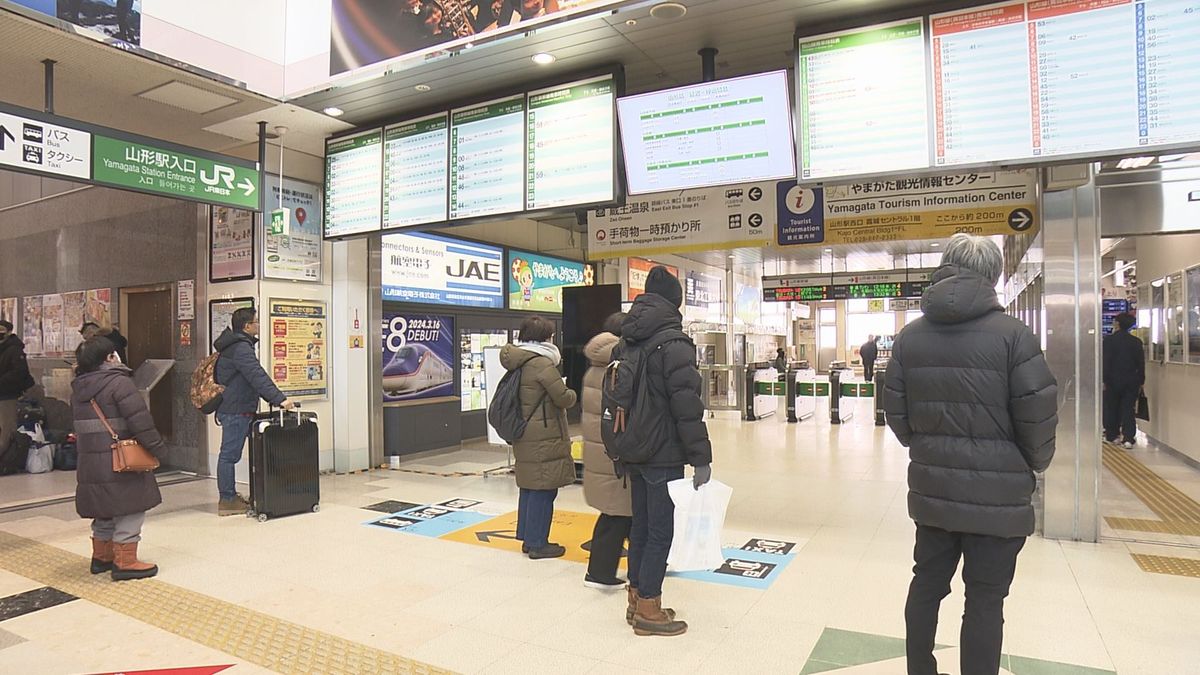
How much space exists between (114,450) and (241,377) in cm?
173

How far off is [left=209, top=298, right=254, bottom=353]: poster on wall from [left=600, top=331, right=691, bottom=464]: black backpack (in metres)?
4.74

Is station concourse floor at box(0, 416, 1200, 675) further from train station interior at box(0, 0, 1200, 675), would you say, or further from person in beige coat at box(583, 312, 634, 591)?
Answer: person in beige coat at box(583, 312, 634, 591)

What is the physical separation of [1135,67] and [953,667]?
309cm

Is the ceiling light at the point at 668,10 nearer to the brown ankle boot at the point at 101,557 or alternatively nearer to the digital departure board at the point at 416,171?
the digital departure board at the point at 416,171

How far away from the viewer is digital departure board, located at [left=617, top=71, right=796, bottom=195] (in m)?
4.23

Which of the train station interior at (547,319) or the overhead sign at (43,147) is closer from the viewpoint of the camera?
the train station interior at (547,319)

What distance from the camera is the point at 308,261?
23.1 feet

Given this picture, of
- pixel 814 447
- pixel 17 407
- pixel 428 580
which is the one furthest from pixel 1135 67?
pixel 17 407

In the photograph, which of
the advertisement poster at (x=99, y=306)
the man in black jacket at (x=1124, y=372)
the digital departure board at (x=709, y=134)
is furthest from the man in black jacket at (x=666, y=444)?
the man in black jacket at (x=1124, y=372)

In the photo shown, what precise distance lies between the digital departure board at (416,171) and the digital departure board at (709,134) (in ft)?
5.49

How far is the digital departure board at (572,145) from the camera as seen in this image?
4.76 meters

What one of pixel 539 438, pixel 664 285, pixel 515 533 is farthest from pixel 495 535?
pixel 664 285

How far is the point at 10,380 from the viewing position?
7.33 metres

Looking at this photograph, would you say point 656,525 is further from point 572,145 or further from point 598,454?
point 572,145
